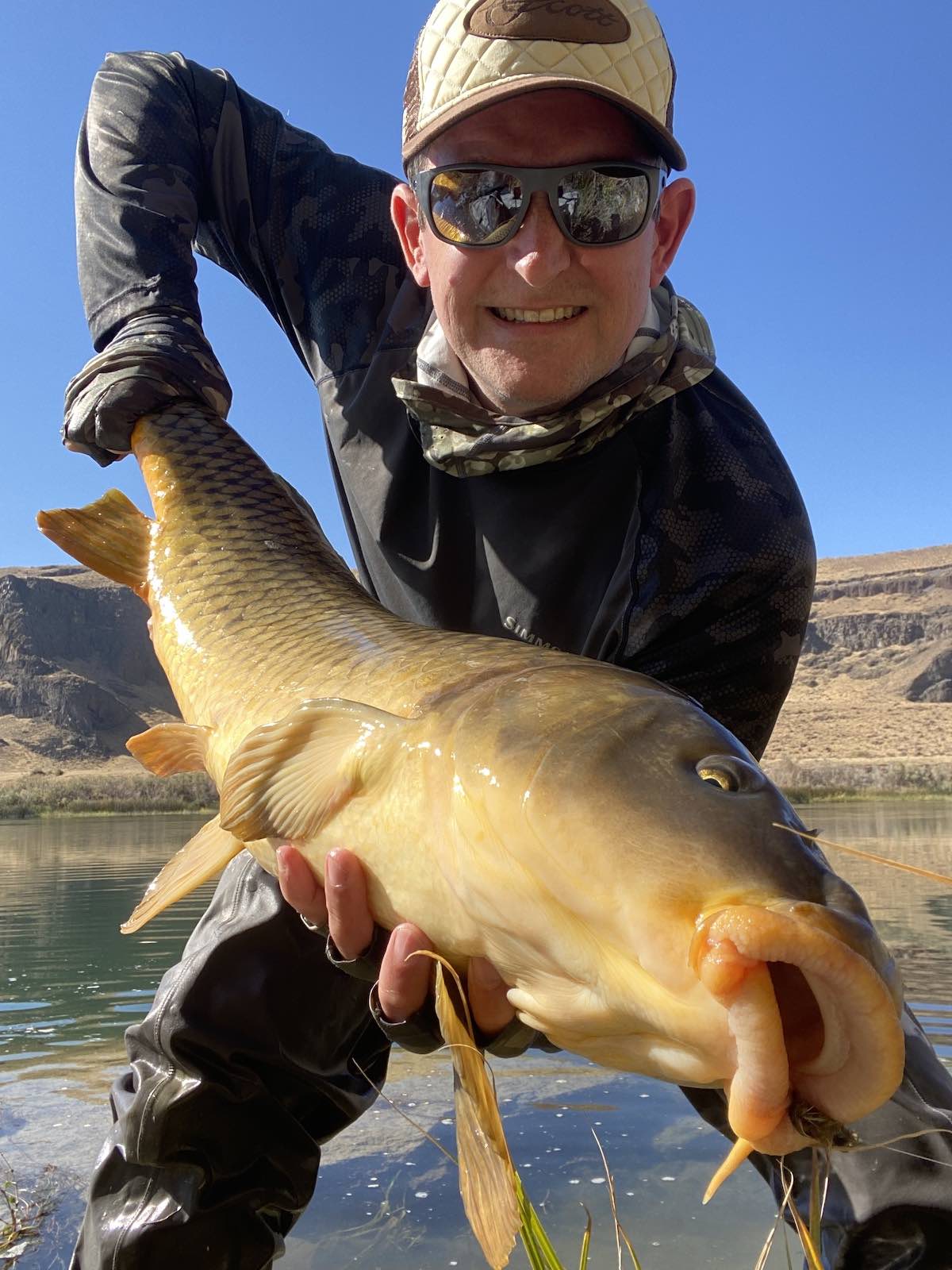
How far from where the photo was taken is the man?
2561mm

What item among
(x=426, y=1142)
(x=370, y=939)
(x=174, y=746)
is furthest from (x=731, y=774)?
(x=426, y=1142)

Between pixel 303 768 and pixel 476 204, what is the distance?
1.47m

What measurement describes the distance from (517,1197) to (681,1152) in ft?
8.26

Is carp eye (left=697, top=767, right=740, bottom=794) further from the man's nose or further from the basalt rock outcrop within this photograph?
the basalt rock outcrop

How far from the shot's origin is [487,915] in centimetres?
158

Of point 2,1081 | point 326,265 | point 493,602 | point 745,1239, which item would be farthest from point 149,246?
point 2,1081

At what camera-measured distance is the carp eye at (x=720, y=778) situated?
1436 mm

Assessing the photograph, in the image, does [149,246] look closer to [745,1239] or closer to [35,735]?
[745,1239]

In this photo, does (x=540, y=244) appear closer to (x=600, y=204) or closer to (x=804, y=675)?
(x=600, y=204)

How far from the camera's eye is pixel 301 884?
79.3 inches

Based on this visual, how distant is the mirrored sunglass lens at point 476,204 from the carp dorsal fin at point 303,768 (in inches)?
49.8

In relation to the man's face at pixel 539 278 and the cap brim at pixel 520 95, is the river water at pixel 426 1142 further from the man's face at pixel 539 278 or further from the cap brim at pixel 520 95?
the cap brim at pixel 520 95

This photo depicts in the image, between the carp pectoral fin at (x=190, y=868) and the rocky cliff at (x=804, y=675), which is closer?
the carp pectoral fin at (x=190, y=868)

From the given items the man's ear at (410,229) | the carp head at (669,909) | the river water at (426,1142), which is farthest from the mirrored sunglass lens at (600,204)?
the river water at (426,1142)
